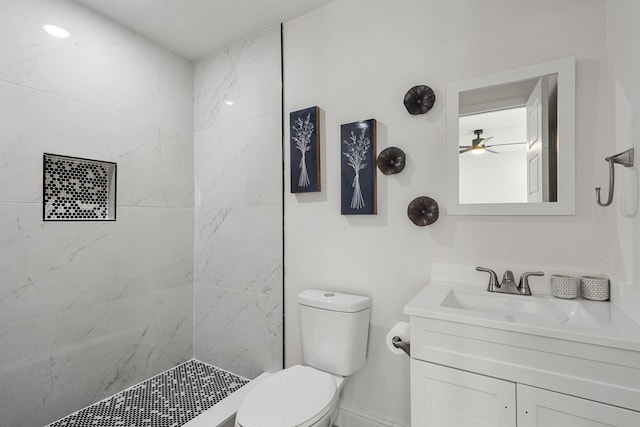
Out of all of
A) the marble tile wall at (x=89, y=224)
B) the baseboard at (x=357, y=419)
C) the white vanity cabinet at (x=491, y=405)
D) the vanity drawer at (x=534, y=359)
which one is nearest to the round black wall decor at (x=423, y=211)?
the vanity drawer at (x=534, y=359)

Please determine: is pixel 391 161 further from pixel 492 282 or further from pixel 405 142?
pixel 492 282

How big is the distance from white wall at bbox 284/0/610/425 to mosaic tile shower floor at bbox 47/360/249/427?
0.53 metres

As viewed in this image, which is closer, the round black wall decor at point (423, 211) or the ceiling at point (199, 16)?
the round black wall decor at point (423, 211)

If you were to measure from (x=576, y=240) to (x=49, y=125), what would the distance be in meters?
2.55

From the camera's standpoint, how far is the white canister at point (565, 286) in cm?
123

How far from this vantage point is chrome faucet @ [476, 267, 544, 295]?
1322mm

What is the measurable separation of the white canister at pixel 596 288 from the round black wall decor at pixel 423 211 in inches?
23.9

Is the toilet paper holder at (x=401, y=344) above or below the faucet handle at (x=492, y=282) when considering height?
below

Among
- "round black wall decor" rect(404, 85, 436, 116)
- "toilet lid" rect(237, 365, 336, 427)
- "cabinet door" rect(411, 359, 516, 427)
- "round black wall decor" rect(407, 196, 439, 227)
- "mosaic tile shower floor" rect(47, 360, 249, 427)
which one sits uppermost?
"round black wall decor" rect(404, 85, 436, 116)

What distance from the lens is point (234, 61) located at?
2.28 m

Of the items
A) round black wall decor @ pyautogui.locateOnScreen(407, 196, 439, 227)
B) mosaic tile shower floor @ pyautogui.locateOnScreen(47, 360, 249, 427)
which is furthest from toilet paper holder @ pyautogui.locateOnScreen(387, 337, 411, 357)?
mosaic tile shower floor @ pyautogui.locateOnScreen(47, 360, 249, 427)

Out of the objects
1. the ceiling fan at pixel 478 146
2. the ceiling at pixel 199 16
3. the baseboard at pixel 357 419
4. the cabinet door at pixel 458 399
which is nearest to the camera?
the cabinet door at pixel 458 399

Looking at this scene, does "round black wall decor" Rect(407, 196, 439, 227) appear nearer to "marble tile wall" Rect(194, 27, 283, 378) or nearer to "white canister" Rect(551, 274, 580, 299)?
"white canister" Rect(551, 274, 580, 299)

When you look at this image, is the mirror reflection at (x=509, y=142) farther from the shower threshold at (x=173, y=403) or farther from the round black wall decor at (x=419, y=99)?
the shower threshold at (x=173, y=403)
